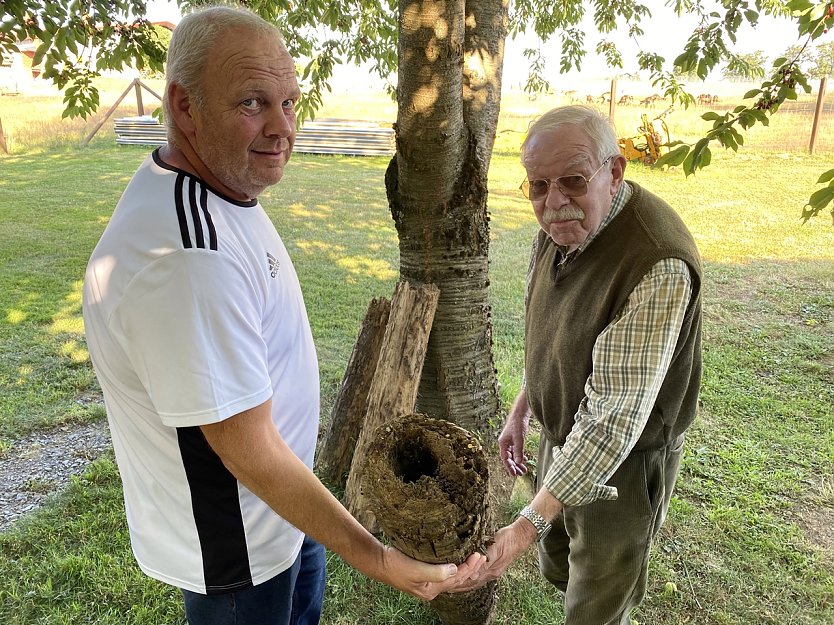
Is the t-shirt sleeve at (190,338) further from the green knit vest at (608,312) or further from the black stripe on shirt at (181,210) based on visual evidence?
the green knit vest at (608,312)

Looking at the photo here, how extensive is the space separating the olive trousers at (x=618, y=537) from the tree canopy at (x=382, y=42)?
1.05 meters

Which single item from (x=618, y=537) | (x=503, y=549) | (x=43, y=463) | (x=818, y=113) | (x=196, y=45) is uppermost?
(x=818, y=113)

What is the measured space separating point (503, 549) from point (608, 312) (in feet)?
2.80

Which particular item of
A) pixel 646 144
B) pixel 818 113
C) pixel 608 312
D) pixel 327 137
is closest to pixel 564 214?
pixel 608 312

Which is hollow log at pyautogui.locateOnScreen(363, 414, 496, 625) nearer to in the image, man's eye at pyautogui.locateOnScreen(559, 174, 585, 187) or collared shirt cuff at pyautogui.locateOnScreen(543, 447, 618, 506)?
collared shirt cuff at pyautogui.locateOnScreen(543, 447, 618, 506)

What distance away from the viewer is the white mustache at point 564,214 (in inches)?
79.9

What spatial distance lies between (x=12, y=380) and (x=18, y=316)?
174 centimetres

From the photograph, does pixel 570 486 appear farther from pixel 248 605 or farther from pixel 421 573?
pixel 248 605

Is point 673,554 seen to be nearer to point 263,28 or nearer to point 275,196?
point 263,28

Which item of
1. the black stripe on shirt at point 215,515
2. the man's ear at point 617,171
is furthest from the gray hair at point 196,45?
the man's ear at point 617,171

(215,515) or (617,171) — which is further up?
(617,171)

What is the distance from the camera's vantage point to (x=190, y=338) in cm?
137

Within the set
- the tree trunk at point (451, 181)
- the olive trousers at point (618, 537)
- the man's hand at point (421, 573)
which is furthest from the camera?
the tree trunk at point (451, 181)

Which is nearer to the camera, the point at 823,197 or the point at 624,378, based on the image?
the point at 823,197
